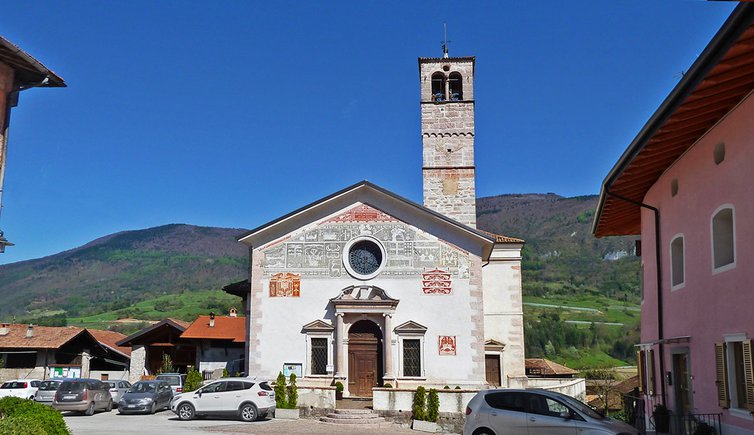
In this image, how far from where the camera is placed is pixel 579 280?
148 meters

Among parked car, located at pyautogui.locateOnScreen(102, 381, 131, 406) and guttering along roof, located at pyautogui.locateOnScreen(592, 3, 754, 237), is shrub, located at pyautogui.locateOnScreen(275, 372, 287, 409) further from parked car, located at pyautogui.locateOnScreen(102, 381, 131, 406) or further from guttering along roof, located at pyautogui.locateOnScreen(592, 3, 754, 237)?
guttering along roof, located at pyautogui.locateOnScreen(592, 3, 754, 237)

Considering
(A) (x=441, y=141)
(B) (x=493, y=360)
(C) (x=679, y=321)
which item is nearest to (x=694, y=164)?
(C) (x=679, y=321)

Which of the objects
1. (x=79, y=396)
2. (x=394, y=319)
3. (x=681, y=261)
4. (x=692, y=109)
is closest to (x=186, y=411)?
(x=79, y=396)

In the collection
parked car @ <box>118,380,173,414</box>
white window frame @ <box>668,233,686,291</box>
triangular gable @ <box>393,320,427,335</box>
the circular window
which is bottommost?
parked car @ <box>118,380,173,414</box>

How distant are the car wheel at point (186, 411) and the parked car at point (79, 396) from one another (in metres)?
4.33

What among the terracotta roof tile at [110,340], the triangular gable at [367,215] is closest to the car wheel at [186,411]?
the triangular gable at [367,215]

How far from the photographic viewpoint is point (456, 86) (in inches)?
1618

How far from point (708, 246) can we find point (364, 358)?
16472 mm

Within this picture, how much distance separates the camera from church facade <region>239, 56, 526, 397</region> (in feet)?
89.4

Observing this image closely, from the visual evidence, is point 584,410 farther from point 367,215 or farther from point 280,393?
point 367,215

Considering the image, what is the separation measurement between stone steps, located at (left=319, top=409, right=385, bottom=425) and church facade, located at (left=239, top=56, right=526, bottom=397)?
288 centimetres

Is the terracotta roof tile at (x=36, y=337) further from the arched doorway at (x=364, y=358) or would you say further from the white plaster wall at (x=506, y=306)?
the white plaster wall at (x=506, y=306)

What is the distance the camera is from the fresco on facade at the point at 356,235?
28.0m

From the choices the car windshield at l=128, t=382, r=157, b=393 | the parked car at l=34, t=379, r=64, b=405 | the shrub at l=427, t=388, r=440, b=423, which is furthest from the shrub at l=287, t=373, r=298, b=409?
the parked car at l=34, t=379, r=64, b=405
